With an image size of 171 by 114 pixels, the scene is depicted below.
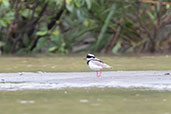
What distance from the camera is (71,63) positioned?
11.8 metres

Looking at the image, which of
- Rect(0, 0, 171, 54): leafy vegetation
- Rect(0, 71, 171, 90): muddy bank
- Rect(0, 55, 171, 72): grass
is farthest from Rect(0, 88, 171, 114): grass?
Rect(0, 0, 171, 54): leafy vegetation

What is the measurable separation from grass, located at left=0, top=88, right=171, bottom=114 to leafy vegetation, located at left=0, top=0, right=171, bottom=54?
24.0ft

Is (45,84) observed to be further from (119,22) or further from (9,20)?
(119,22)

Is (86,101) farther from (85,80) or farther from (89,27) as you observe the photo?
(89,27)

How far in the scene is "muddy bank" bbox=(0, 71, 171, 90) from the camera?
784 centimetres

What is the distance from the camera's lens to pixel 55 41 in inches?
588

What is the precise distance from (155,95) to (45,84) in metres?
1.83

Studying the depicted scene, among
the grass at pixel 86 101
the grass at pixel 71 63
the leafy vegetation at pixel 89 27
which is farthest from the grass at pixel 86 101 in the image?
the leafy vegetation at pixel 89 27

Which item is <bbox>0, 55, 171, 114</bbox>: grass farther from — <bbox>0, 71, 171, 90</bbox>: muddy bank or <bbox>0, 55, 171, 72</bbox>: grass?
<bbox>0, 55, 171, 72</bbox>: grass

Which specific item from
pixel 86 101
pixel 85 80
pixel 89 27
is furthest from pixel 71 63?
pixel 86 101

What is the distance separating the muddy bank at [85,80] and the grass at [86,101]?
0.42m

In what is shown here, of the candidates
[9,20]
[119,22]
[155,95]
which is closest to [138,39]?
[119,22]

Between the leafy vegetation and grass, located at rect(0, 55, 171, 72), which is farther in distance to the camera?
the leafy vegetation

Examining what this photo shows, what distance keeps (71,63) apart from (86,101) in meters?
5.35
